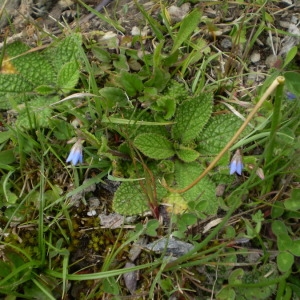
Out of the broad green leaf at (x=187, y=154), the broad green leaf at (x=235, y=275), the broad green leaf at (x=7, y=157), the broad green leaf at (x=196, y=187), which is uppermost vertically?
the broad green leaf at (x=7, y=157)

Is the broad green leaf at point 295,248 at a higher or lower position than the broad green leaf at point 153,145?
lower

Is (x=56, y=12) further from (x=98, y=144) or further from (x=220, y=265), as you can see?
(x=220, y=265)

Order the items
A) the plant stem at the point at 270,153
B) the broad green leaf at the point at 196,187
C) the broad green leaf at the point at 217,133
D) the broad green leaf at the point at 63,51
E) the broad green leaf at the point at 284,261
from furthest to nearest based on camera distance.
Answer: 1. the broad green leaf at the point at 63,51
2. the broad green leaf at the point at 217,133
3. the broad green leaf at the point at 196,187
4. the broad green leaf at the point at 284,261
5. the plant stem at the point at 270,153

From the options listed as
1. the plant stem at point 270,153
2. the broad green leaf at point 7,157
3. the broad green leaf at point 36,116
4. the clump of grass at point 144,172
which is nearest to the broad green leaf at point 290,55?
the clump of grass at point 144,172

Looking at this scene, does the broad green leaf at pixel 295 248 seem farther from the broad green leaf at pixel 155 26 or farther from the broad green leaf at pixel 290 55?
the broad green leaf at pixel 155 26

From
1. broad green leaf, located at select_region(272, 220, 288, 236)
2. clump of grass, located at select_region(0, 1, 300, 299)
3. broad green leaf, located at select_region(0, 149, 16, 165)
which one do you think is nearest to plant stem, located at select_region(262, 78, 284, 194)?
clump of grass, located at select_region(0, 1, 300, 299)

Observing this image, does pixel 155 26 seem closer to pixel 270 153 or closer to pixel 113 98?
pixel 113 98

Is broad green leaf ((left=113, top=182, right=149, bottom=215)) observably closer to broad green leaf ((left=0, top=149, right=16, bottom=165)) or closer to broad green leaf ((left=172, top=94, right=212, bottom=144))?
broad green leaf ((left=172, top=94, right=212, bottom=144))

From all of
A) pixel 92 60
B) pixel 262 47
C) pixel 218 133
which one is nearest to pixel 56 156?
Result: pixel 92 60

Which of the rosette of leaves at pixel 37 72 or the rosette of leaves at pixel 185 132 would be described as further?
the rosette of leaves at pixel 37 72
